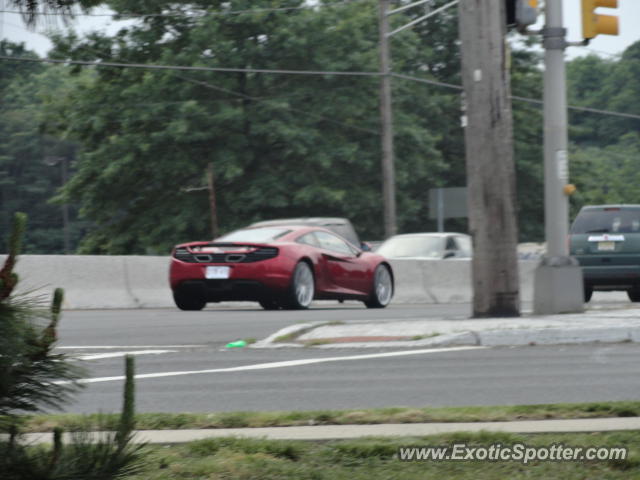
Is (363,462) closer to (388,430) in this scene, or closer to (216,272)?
(388,430)

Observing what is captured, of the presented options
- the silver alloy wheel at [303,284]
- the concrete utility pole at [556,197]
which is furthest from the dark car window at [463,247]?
the concrete utility pole at [556,197]

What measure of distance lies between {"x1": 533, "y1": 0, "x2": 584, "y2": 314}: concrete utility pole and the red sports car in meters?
4.88

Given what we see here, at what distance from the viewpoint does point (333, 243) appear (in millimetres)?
20234

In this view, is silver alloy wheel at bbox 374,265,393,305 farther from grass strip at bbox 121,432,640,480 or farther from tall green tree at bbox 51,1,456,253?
tall green tree at bbox 51,1,456,253

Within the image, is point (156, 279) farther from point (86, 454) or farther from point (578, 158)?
point (578, 158)

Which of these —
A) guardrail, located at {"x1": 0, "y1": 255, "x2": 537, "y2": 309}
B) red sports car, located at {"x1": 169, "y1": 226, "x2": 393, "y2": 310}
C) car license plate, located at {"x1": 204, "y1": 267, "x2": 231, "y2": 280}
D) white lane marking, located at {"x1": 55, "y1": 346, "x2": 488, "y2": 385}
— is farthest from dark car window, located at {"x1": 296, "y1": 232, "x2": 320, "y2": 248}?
white lane marking, located at {"x1": 55, "y1": 346, "x2": 488, "y2": 385}

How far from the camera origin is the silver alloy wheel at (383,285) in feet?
69.1

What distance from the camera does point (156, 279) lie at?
2242 cm

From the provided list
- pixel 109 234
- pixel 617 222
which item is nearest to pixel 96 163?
pixel 109 234

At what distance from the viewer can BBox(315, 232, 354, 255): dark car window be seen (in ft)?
65.7

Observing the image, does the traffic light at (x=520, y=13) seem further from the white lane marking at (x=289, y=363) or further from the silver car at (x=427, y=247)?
the silver car at (x=427, y=247)

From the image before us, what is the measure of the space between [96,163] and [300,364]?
35975mm

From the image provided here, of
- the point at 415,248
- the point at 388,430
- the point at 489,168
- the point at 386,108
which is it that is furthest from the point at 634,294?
the point at 388,430

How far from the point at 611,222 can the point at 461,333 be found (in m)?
10.2
